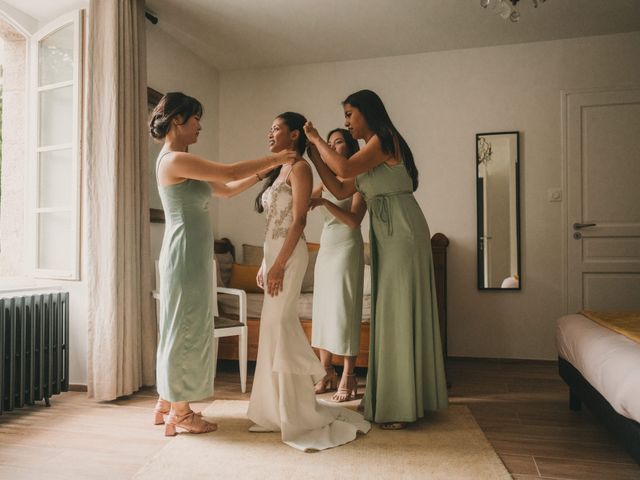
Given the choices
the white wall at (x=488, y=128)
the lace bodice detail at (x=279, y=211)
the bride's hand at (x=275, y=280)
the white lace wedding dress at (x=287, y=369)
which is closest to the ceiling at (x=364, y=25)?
the white wall at (x=488, y=128)

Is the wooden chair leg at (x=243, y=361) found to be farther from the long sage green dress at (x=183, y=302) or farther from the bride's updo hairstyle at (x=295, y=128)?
the bride's updo hairstyle at (x=295, y=128)

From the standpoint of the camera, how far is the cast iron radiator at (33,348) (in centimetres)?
263

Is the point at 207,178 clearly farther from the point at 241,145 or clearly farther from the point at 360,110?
the point at 241,145

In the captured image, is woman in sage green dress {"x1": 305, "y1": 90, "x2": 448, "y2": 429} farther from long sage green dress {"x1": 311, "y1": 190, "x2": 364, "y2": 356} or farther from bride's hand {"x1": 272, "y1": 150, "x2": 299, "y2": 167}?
long sage green dress {"x1": 311, "y1": 190, "x2": 364, "y2": 356}

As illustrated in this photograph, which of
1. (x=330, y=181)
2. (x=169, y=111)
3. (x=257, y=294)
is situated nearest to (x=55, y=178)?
(x=169, y=111)

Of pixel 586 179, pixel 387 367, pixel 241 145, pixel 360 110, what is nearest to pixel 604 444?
pixel 387 367

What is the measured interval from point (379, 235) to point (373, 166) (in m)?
0.35

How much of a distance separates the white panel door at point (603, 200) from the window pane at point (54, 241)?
12.4ft

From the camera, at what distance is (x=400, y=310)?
2.47 m

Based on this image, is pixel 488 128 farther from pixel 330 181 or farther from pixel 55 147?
pixel 55 147

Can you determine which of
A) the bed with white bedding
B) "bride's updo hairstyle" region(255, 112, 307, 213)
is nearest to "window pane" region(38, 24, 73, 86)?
"bride's updo hairstyle" region(255, 112, 307, 213)

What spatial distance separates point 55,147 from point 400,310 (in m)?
2.46

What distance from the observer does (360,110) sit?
2.55m

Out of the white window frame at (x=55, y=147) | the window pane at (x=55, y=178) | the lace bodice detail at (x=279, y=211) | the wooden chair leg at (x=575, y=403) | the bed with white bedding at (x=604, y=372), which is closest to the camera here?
the bed with white bedding at (x=604, y=372)
